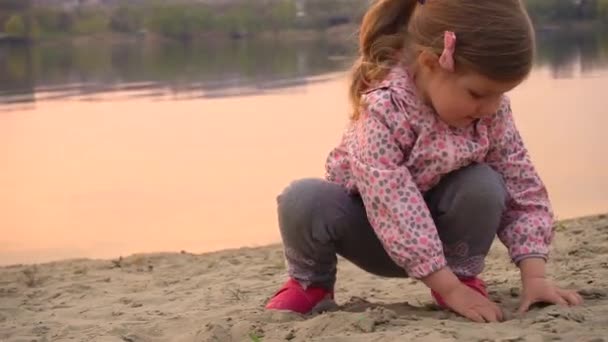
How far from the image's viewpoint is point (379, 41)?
2.50 m

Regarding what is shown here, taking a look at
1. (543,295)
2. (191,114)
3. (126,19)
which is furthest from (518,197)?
(126,19)

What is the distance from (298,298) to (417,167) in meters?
0.47

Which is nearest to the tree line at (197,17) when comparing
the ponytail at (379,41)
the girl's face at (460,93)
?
the ponytail at (379,41)

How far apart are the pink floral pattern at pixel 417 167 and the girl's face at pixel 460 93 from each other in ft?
0.12

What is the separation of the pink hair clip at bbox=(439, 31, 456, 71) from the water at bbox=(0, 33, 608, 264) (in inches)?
25.7

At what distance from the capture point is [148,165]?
6.28 meters

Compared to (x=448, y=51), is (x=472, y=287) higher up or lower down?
lower down

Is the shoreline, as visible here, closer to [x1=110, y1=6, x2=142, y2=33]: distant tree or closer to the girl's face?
the girl's face

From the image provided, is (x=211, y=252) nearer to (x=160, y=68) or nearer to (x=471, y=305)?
(x=471, y=305)

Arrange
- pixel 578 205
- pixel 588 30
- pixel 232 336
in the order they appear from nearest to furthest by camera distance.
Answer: pixel 232 336, pixel 578 205, pixel 588 30

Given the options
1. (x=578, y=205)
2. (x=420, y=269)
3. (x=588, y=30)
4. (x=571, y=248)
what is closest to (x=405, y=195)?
(x=420, y=269)

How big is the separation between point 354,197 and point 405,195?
9.1 inches

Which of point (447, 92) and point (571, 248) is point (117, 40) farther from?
point (447, 92)

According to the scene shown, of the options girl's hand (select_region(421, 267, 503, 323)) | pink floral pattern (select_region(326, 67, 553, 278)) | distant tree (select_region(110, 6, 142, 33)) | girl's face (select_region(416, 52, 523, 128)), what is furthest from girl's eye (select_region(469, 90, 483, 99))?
distant tree (select_region(110, 6, 142, 33))
